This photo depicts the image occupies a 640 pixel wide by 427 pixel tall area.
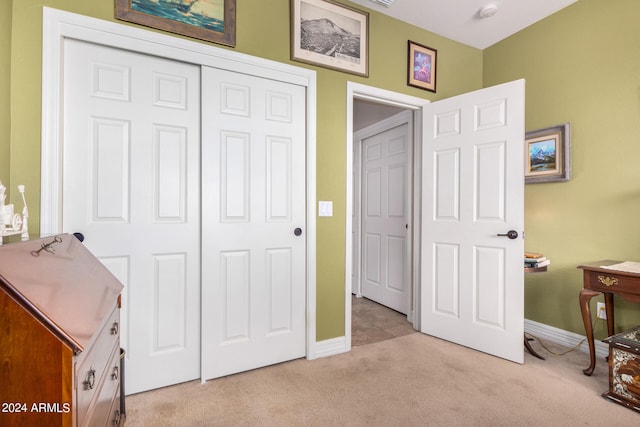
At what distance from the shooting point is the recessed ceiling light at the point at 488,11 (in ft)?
8.03

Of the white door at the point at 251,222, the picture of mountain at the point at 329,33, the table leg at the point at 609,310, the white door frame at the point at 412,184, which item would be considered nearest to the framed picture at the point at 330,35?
the picture of mountain at the point at 329,33

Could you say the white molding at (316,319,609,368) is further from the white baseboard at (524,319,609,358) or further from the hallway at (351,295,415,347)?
the hallway at (351,295,415,347)

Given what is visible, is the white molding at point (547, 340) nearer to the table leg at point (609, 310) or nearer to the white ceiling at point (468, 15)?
the table leg at point (609, 310)

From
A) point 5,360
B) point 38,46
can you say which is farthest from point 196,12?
point 5,360

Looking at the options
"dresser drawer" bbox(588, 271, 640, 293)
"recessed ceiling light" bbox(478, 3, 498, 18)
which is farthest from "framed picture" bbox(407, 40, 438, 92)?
"dresser drawer" bbox(588, 271, 640, 293)

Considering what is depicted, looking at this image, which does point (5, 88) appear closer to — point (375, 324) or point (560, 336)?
point (375, 324)

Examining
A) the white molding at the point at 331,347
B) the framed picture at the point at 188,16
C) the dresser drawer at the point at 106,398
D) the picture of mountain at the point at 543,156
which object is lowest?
the white molding at the point at 331,347

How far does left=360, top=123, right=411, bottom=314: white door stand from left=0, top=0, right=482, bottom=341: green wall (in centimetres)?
72

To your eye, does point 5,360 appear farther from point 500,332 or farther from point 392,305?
point 392,305

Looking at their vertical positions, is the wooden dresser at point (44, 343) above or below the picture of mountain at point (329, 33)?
below

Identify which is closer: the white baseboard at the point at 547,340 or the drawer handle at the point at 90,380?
the drawer handle at the point at 90,380

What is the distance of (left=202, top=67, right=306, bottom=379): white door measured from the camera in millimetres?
1948

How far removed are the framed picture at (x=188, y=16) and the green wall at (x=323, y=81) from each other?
60 millimetres

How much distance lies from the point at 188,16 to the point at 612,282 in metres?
3.05
